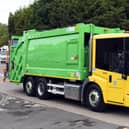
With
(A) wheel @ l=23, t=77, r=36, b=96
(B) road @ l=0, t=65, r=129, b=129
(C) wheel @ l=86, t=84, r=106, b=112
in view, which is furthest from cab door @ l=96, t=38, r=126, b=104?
(A) wheel @ l=23, t=77, r=36, b=96

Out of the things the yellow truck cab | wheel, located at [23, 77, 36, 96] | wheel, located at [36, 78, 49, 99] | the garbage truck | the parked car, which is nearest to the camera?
the yellow truck cab

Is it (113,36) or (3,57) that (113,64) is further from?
(3,57)

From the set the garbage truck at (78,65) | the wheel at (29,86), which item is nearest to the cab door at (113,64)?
the garbage truck at (78,65)

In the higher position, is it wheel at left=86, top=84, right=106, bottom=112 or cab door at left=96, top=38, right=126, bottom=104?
cab door at left=96, top=38, right=126, bottom=104

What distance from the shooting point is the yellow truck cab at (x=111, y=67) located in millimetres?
11758

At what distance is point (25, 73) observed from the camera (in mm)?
17000

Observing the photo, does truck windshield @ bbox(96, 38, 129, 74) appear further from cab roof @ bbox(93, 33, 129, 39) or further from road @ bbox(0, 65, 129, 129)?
road @ bbox(0, 65, 129, 129)

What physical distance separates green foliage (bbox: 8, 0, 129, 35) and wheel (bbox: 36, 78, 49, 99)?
19480 mm

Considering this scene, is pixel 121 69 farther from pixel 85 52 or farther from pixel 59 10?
pixel 59 10

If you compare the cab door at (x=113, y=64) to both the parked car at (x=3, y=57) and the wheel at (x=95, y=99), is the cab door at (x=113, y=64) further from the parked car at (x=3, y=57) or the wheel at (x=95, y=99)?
the parked car at (x=3, y=57)

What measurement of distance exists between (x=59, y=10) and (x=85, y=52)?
26.7m

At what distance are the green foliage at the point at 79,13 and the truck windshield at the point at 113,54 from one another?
72.9ft

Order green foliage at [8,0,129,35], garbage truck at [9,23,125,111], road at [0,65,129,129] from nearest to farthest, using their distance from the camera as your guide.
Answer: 1. road at [0,65,129,129]
2. garbage truck at [9,23,125,111]
3. green foliage at [8,0,129,35]

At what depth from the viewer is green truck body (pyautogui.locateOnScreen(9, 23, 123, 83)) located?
13.4m
